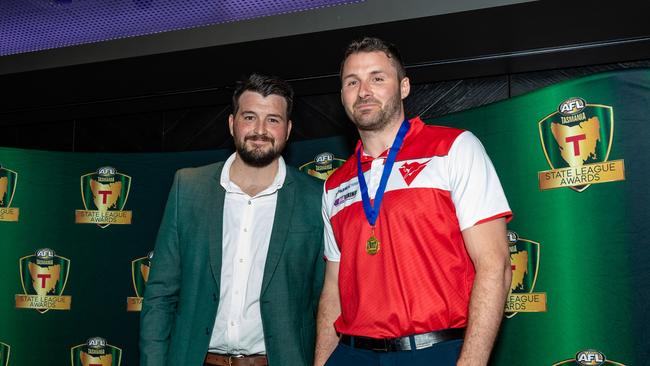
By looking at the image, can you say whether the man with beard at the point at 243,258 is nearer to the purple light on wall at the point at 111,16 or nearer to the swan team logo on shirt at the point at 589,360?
Result: the purple light on wall at the point at 111,16

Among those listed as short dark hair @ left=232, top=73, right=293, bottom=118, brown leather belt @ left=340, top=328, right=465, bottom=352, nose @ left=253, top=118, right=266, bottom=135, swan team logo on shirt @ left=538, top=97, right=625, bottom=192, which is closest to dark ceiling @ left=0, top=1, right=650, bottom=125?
swan team logo on shirt @ left=538, top=97, right=625, bottom=192

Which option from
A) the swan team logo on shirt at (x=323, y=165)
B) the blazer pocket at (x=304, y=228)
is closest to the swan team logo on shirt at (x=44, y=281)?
the swan team logo on shirt at (x=323, y=165)

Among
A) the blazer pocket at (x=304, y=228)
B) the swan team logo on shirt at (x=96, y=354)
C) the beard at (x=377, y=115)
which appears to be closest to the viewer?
the beard at (x=377, y=115)

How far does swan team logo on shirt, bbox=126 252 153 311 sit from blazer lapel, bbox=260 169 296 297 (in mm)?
1851

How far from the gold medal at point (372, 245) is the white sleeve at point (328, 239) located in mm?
289

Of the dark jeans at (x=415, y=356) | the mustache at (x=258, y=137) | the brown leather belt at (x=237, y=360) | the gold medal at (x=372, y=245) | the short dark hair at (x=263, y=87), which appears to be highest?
the short dark hair at (x=263, y=87)

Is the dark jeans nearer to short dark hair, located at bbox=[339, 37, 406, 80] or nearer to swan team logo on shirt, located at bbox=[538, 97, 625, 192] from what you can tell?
short dark hair, located at bbox=[339, 37, 406, 80]

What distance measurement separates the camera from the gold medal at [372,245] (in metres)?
1.74

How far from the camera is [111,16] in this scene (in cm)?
346

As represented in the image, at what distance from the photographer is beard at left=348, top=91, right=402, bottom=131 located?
6.19ft

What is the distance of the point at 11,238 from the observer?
12.7 ft

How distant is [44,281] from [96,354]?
60 cm

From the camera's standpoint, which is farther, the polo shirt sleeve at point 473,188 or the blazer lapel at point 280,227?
the blazer lapel at point 280,227

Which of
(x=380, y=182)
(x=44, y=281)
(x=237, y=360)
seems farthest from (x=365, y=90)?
(x=44, y=281)
